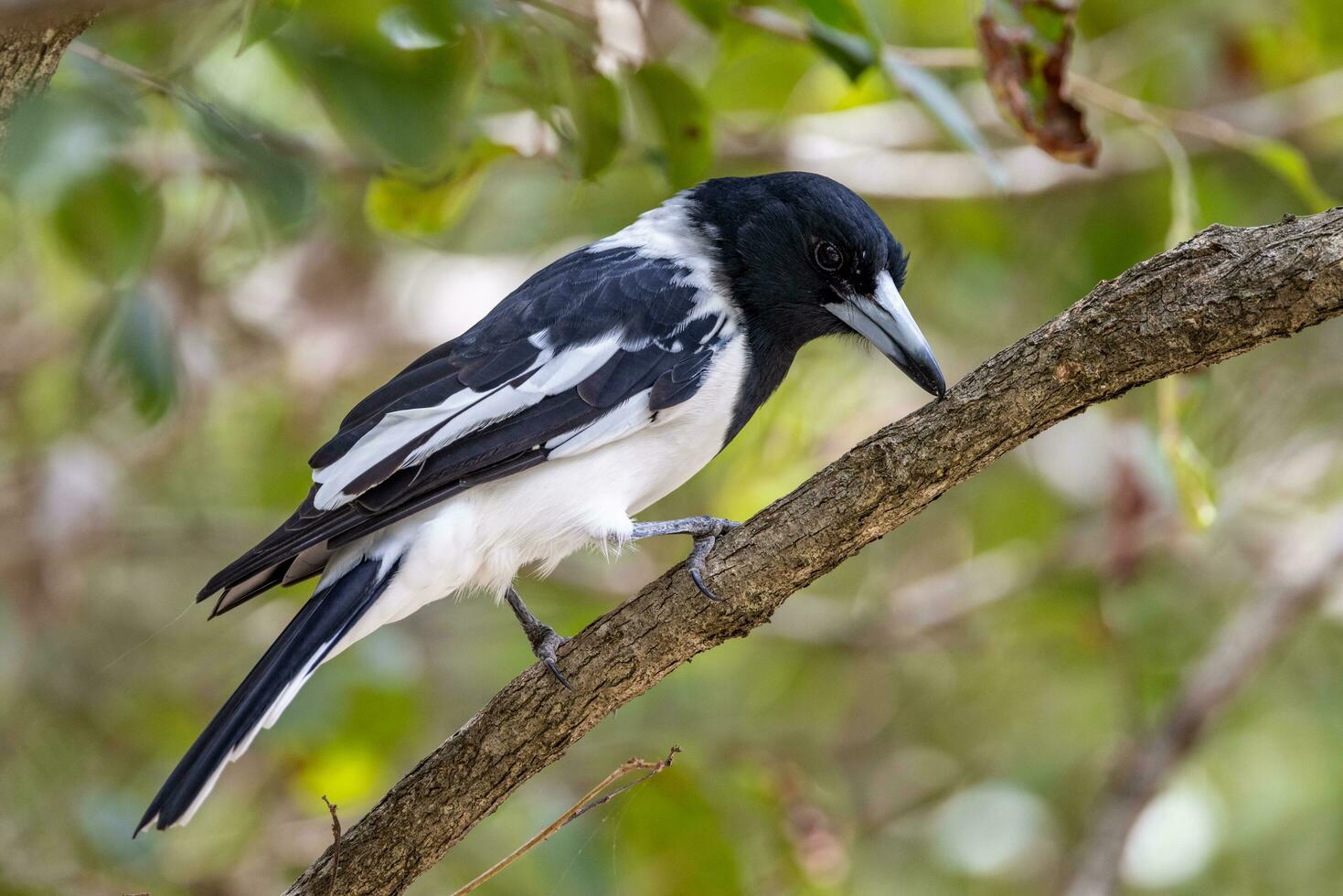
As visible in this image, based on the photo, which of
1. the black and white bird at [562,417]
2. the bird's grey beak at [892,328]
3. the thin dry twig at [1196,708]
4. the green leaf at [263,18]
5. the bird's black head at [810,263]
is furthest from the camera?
the thin dry twig at [1196,708]

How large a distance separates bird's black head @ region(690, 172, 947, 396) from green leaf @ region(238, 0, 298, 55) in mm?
1210

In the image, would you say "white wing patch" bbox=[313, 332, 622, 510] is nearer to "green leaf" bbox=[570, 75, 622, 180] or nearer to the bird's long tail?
the bird's long tail

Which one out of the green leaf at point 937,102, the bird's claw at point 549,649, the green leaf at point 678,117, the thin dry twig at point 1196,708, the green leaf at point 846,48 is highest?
the green leaf at point 678,117

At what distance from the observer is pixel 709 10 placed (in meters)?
2.87

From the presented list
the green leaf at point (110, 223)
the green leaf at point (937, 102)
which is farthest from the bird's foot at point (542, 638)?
the green leaf at point (937, 102)

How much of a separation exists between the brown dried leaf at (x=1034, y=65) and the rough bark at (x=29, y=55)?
1.65m

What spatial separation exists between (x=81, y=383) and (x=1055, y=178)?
10.0ft

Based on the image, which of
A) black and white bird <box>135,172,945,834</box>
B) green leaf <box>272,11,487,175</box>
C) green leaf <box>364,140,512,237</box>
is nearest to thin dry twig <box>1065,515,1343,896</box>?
black and white bird <box>135,172,945,834</box>

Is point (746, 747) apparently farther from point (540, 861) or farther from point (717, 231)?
point (717, 231)

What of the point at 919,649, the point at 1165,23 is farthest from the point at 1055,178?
the point at 919,649

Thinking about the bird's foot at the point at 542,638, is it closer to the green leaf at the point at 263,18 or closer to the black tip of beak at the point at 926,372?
the black tip of beak at the point at 926,372

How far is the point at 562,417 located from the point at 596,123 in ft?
2.03

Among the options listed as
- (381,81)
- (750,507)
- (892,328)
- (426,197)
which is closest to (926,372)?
(892,328)

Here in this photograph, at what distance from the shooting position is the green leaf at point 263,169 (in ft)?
7.69
